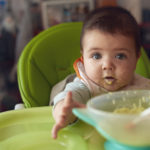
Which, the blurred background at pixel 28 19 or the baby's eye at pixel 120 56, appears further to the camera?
the blurred background at pixel 28 19

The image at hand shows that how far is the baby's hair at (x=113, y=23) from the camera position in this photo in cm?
73

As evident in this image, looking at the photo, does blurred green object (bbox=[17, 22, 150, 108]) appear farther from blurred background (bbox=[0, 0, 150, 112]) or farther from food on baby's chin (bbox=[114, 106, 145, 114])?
blurred background (bbox=[0, 0, 150, 112])

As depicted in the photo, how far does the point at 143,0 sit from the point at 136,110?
6.19 ft

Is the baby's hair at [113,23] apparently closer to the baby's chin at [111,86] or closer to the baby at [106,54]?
the baby at [106,54]

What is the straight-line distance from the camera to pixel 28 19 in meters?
2.16

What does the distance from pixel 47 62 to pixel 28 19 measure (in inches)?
47.2

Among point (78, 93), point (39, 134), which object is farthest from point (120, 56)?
point (39, 134)

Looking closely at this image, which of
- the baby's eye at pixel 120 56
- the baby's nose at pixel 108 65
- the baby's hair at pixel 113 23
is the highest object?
the baby's hair at pixel 113 23

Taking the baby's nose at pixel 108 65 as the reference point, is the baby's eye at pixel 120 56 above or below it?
above

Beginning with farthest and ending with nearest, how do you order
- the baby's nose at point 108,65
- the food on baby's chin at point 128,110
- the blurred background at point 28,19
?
1. the blurred background at point 28,19
2. the baby's nose at point 108,65
3. the food on baby's chin at point 128,110

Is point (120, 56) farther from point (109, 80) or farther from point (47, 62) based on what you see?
point (47, 62)

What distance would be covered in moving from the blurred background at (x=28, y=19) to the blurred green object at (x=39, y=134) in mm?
1389

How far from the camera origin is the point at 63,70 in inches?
42.8

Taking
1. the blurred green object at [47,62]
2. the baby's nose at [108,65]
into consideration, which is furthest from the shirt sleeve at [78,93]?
the blurred green object at [47,62]
